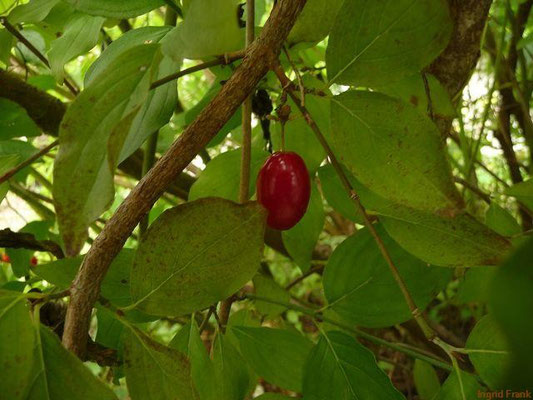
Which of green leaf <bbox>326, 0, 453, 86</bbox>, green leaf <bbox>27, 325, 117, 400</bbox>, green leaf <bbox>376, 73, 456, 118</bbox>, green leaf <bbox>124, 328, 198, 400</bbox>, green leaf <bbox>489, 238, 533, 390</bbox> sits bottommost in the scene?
green leaf <bbox>124, 328, 198, 400</bbox>

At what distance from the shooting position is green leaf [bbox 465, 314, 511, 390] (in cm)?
40

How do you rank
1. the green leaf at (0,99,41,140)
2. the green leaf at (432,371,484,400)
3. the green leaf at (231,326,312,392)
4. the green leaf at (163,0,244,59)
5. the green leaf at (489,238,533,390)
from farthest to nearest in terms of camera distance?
the green leaf at (0,99,41,140) → the green leaf at (231,326,312,392) → the green leaf at (432,371,484,400) → the green leaf at (163,0,244,59) → the green leaf at (489,238,533,390)

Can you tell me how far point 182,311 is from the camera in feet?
1.18

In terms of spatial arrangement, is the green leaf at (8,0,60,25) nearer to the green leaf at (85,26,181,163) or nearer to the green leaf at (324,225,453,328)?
the green leaf at (85,26,181,163)

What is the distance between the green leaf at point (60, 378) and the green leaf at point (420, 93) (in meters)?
0.38

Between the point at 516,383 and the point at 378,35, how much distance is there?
289 mm

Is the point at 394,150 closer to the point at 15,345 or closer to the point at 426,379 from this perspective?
the point at 15,345

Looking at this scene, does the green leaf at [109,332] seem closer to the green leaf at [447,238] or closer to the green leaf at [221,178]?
the green leaf at [221,178]

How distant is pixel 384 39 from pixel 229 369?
0.98 ft

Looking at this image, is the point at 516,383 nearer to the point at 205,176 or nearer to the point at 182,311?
the point at 182,311

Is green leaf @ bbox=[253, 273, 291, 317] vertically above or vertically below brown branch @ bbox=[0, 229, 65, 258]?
below

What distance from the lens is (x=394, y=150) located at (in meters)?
0.34

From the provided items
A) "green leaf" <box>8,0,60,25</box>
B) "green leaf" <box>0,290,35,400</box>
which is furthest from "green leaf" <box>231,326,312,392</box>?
"green leaf" <box>8,0,60,25</box>

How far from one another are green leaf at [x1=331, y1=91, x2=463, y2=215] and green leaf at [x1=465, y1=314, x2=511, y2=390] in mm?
139
